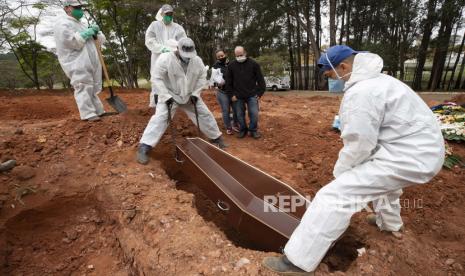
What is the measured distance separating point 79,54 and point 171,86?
1654mm

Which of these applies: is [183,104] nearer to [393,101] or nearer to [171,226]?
[171,226]

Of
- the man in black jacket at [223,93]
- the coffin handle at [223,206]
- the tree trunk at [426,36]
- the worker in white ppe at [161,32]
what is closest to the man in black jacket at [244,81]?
the man in black jacket at [223,93]

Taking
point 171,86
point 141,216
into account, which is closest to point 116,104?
point 171,86

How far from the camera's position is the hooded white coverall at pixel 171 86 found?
3.83 m

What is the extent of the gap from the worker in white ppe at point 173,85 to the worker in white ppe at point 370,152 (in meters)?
2.43

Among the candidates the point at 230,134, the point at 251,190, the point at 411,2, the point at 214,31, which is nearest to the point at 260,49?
the point at 214,31

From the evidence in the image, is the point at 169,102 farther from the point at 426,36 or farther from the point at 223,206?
the point at 426,36

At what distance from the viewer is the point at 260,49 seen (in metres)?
18.3

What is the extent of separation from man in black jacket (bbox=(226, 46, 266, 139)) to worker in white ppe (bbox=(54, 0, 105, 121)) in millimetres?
2215

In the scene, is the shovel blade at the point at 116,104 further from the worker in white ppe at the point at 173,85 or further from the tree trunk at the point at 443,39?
the tree trunk at the point at 443,39

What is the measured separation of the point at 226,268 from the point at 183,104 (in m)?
2.77

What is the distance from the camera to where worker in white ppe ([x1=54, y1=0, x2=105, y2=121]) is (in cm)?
417

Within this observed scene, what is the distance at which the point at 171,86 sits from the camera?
13.2 ft

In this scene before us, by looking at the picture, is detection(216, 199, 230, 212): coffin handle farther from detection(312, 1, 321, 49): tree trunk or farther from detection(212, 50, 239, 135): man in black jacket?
detection(312, 1, 321, 49): tree trunk
